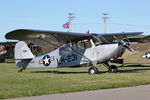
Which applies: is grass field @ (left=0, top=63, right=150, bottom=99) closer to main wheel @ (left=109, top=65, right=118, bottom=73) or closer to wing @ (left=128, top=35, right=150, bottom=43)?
main wheel @ (left=109, top=65, right=118, bottom=73)

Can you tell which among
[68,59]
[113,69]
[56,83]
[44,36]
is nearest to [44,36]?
[44,36]

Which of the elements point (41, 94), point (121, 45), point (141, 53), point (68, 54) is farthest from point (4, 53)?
point (41, 94)

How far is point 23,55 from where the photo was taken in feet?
62.0

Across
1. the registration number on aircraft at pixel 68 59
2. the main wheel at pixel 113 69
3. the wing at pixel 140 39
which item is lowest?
the main wheel at pixel 113 69

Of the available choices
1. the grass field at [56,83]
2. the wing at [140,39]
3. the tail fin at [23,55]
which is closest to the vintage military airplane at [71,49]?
the tail fin at [23,55]

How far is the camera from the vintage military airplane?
625 inches

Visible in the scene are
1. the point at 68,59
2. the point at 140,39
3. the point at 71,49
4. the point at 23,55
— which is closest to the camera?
the point at 71,49

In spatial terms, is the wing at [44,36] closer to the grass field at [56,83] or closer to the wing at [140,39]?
the grass field at [56,83]

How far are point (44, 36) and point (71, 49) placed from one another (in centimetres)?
191

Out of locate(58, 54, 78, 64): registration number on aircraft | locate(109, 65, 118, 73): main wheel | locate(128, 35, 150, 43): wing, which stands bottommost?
locate(109, 65, 118, 73): main wheel

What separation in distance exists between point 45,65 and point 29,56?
53.8 inches

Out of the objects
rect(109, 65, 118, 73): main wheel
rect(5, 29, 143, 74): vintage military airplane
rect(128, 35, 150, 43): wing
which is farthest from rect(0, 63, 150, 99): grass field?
rect(128, 35, 150, 43): wing

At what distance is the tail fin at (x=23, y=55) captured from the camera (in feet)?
61.9

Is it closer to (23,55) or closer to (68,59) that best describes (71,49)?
(68,59)
